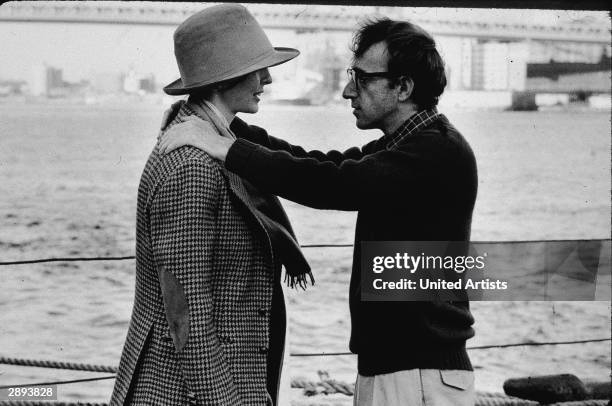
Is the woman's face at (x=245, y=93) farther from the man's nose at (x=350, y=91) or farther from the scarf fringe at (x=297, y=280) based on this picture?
the scarf fringe at (x=297, y=280)

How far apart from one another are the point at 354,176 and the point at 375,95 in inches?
10.0

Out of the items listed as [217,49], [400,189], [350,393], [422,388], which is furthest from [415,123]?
[350,393]

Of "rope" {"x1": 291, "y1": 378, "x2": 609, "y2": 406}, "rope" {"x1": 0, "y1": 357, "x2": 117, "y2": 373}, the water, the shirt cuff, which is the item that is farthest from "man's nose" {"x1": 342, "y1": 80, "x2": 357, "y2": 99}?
the water

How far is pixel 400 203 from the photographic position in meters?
1.95

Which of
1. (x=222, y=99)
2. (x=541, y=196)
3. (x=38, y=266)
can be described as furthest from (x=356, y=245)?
(x=541, y=196)

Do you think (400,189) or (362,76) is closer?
(400,189)

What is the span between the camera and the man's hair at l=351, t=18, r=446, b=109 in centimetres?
204

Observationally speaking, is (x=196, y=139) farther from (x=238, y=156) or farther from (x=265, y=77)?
(x=265, y=77)

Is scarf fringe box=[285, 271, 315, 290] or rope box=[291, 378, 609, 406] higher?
scarf fringe box=[285, 271, 315, 290]

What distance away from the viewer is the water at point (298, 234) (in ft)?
48.2

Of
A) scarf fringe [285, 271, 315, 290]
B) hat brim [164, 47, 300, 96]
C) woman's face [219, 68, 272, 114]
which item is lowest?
scarf fringe [285, 271, 315, 290]

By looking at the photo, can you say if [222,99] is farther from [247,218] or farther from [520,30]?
[520,30]

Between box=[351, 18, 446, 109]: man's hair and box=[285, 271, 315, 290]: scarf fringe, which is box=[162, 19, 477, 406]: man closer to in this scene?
box=[351, 18, 446, 109]: man's hair

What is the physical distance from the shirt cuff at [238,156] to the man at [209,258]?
0.07 ft
